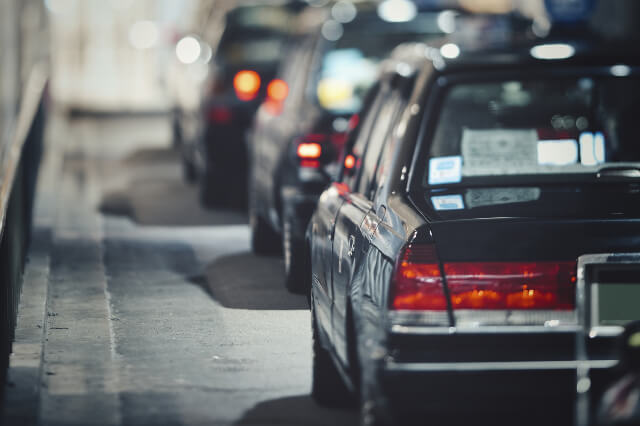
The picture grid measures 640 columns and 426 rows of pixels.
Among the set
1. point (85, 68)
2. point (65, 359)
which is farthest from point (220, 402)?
point (85, 68)

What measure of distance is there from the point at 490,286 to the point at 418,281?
252 mm

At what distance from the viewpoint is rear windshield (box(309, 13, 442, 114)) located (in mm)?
11047

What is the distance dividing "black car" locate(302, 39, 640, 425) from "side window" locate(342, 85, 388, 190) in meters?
0.02

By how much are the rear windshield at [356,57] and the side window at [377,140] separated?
12.3 feet

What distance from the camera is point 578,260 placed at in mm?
5488

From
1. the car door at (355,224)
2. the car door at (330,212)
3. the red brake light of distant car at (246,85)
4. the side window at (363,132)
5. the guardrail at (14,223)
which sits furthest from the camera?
the red brake light of distant car at (246,85)

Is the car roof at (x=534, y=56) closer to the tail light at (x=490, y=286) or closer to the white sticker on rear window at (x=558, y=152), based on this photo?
the white sticker on rear window at (x=558, y=152)

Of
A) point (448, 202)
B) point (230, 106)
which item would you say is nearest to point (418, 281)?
point (448, 202)

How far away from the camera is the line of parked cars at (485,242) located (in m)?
5.32

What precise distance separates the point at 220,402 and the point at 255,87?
8982 mm

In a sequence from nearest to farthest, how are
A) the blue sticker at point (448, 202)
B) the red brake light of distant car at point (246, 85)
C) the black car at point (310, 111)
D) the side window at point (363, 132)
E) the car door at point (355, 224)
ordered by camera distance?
the blue sticker at point (448, 202)
the car door at point (355, 224)
the side window at point (363, 132)
the black car at point (310, 111)
the red brake light of distant car at point (246, 85)

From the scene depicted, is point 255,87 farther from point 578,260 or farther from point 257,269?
Answer: point 578,260

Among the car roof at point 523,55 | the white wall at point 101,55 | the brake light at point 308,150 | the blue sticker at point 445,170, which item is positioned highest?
the car roof at point 523,55

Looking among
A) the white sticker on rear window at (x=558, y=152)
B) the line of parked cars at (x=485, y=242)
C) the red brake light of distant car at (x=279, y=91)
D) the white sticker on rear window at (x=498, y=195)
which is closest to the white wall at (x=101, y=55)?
the red brake light of distant car at (x=279, y=91)
